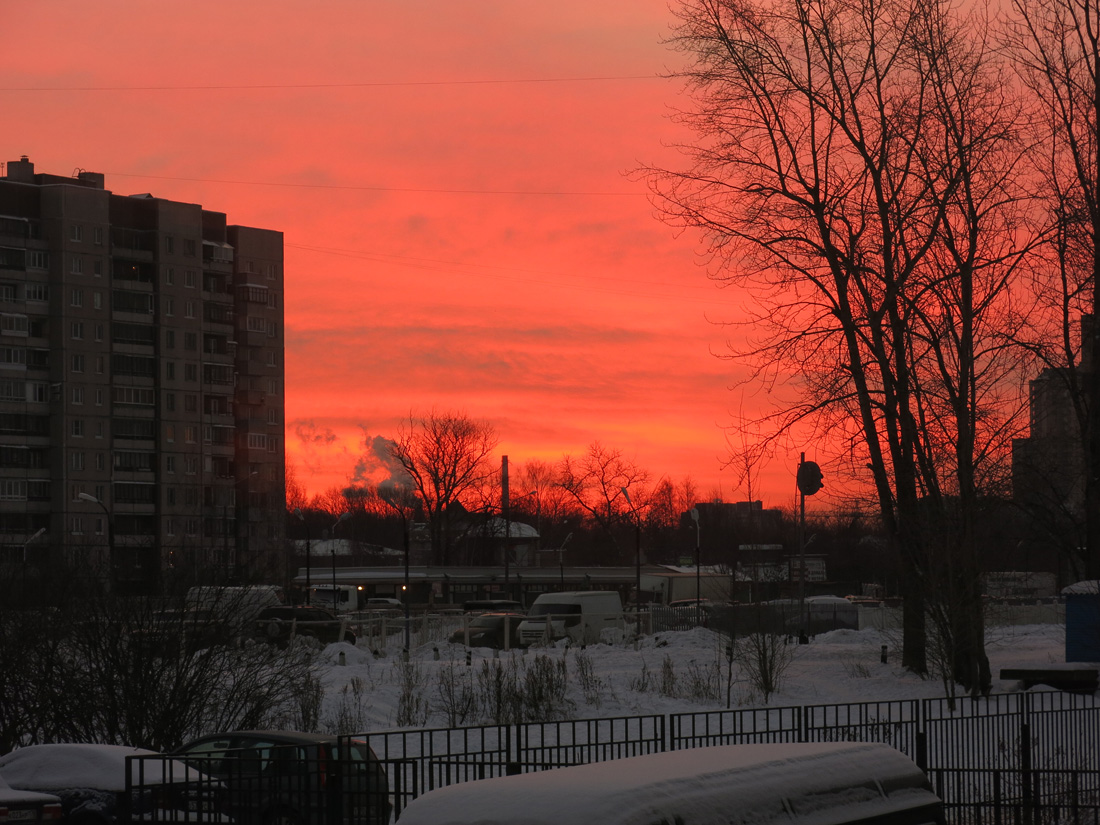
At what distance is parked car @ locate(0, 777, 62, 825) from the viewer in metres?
11.7

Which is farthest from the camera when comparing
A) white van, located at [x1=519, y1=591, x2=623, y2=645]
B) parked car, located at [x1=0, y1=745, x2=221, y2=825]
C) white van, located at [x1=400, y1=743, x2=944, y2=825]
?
white van, located at [x1=519, y1=591, x2=623, y2=645]

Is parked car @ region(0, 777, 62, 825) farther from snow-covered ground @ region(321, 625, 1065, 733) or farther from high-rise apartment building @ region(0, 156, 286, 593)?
high-rise apartment building @ region(0, 156, 286, 593)

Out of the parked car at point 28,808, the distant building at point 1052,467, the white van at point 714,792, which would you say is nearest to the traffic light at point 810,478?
the distant building at point 1052,467

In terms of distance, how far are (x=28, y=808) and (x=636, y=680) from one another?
19039 mm

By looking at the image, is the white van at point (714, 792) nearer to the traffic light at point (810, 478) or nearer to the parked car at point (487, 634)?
the traffic light at point (810, 478)

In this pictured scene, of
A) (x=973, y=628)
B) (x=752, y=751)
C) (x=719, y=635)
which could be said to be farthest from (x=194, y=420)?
(x=752, y=751)

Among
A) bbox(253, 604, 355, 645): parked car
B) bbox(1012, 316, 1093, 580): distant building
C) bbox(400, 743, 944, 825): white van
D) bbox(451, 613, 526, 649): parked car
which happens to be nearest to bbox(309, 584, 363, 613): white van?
bbox(253, 604, 355, 645): parked car

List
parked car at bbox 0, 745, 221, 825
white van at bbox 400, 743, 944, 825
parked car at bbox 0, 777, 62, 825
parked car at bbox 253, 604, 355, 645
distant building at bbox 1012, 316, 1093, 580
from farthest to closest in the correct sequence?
parked car at bbox 253, 604, 355, 645 < distant building at bbox 1012, 316, 1093, 580 < parked car at bbox 0, 745, 221, 825 < parked car at bbox 0, 777, 62, 825 < white van at bbox 400, 743, 944, 825

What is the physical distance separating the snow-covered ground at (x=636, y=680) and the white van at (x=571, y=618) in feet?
6.96

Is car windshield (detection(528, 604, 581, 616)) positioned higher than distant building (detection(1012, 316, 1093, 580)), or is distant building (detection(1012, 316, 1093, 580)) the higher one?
distant building (detection(1012, 316, 1093, 580))

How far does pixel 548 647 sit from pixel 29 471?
66.7m

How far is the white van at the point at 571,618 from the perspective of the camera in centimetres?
4259

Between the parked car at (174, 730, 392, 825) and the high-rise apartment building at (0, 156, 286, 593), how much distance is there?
81933 mm

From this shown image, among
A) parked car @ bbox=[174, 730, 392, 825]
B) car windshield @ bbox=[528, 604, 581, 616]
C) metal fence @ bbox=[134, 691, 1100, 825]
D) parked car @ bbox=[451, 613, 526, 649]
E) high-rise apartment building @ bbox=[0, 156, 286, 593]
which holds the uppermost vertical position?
high-rise apartment building @ bbox=[0, 156, 286, 593]
